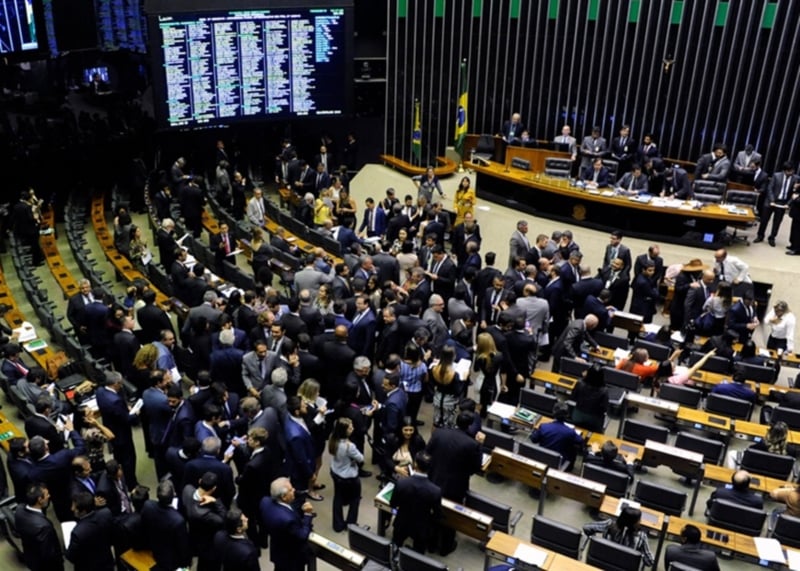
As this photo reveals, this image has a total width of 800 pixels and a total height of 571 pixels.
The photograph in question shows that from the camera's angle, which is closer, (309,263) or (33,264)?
(309,263)

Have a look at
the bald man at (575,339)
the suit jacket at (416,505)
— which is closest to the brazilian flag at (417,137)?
the bald man at (575,339)

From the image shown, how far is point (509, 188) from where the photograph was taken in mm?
15211

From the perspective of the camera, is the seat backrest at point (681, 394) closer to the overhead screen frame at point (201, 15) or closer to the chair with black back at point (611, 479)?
the chair with black back at point (611, 479)

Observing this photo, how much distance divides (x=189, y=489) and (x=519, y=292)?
509 cm

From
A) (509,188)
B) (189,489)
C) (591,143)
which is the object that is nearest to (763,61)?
(591,143)

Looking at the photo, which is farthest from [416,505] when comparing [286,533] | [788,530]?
[788,530]

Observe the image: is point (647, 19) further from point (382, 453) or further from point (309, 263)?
point (382, 453)

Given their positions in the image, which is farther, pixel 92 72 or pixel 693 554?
pixel 92 72

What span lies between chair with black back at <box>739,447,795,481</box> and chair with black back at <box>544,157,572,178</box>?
772 centimetres

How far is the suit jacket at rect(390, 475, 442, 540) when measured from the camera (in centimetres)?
623

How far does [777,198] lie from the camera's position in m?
13.3

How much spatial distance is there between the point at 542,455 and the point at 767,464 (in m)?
2.12

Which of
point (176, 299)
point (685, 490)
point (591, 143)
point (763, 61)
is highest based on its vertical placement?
point (763, 61)

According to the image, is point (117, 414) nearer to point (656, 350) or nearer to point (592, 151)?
point (656, 350)
